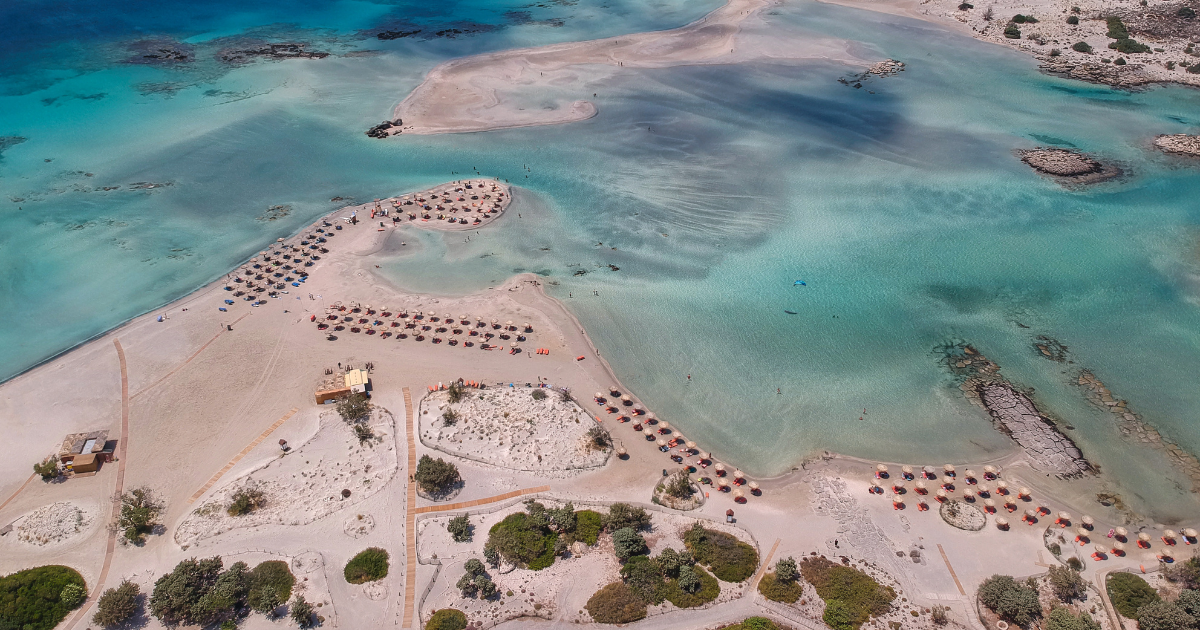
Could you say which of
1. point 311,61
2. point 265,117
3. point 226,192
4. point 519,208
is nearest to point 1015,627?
point 519,208

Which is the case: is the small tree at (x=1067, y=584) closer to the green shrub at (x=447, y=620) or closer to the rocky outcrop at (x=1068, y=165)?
the green shrub at (x=447, y=620)

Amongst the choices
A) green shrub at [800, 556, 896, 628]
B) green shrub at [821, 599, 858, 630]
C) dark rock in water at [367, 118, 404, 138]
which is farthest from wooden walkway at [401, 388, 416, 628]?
dark rock in water at [367, 118, 404, 138]

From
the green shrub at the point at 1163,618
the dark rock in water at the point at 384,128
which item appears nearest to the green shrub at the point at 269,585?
the green shrub at the point at 1163,618

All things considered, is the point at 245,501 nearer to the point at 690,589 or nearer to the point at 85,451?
the point at 85,451

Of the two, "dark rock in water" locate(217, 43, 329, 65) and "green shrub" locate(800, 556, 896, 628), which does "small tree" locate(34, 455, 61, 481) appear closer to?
"green shrub" locate(800, 556, 896, 628)

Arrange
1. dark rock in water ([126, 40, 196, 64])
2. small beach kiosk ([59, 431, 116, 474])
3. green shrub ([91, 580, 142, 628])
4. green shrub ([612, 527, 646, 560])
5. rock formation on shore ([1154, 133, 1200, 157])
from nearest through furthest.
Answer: green shrub ([91, 580, 142, 628]) → green shrub ([612, 527, 646, 560]) → small beach kiosk ([59, 431, 116, 474]) → rock formation on shore ([1154, 133, 1200, 157]) → dark rock in water ([126, 40, 196, 64])

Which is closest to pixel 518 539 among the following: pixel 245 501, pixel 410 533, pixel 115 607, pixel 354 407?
pixel 410 533

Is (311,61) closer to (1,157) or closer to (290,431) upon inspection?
(1,157)
